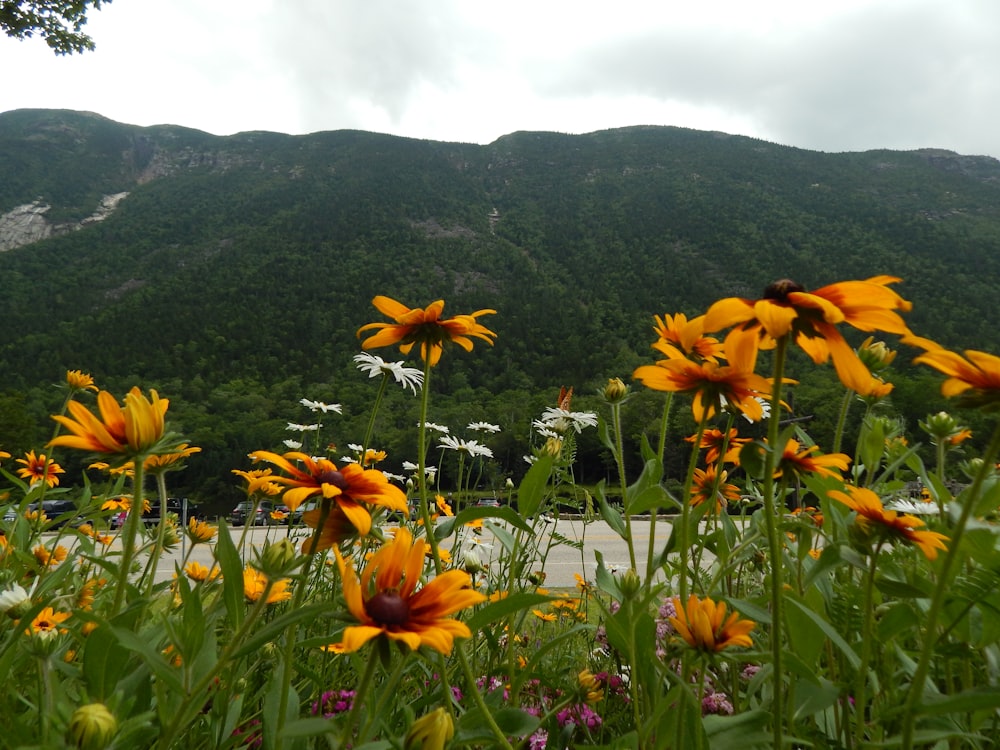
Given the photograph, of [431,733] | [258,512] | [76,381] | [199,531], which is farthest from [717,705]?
[76,381]

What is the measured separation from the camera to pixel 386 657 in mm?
533

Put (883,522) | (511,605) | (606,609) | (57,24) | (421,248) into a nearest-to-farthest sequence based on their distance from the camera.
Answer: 1. (511,605)
2. (883,522)
3. (606,609)
4. (57,24)
5. (421,248)

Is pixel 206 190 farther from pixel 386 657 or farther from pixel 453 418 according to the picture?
pixel 386 657

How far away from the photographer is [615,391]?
4.04 ft

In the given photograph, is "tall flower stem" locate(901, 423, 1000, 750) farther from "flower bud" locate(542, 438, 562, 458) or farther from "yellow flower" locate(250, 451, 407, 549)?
"flower bud" locate(542, 438, 562, 458)

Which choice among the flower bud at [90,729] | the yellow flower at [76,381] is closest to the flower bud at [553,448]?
the flower bud at [90,729]

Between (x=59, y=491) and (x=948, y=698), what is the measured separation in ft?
7.43

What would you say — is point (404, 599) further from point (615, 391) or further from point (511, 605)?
point (615, 391)

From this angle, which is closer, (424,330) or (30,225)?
(424,330)

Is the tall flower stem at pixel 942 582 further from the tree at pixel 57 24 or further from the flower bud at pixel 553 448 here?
the tree at pixel 57 24

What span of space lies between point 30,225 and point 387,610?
3409 inches

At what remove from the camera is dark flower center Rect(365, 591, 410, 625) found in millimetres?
553

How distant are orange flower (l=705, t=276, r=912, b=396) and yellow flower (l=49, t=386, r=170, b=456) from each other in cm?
64

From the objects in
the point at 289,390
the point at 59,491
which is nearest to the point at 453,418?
the point at 59,491
